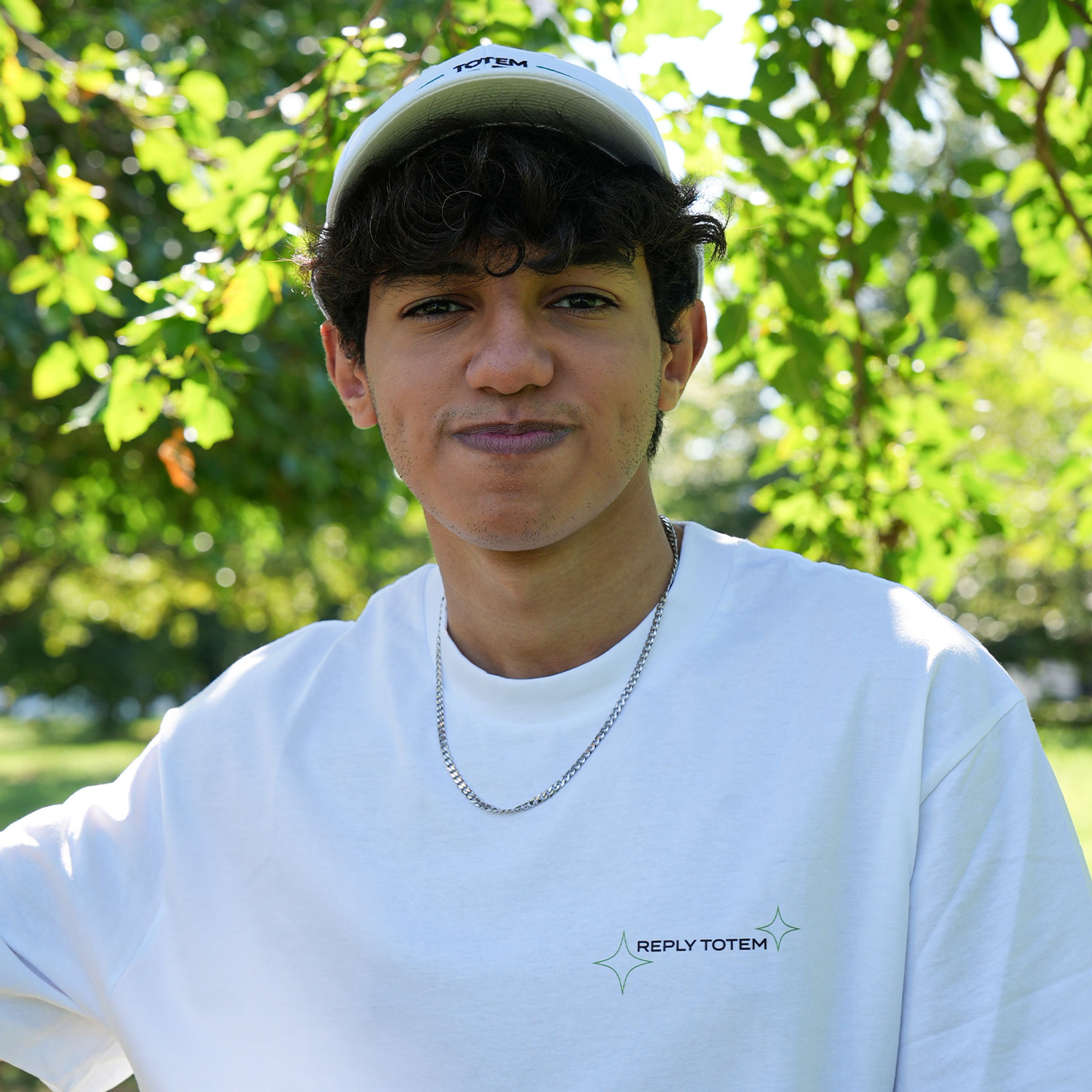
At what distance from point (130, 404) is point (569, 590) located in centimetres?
131

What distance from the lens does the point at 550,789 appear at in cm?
154

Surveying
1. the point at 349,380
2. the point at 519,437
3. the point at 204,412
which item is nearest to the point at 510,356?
the point at 519,437

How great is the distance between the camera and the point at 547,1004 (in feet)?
4.58

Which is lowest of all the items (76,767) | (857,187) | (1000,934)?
(76,767)

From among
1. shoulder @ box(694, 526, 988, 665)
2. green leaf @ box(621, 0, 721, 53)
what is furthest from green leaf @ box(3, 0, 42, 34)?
shoulder @ box(694, 526, 988, 665)

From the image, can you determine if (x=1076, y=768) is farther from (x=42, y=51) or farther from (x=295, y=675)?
(x=295, y=675)

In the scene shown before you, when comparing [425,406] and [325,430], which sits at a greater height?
[325,430]

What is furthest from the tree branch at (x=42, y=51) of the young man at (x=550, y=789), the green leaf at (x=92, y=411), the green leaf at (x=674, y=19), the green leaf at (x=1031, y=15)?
the green leaf at (x=1031, y=15)

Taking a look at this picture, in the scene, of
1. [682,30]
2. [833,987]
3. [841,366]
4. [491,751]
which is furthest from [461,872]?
[841,366]

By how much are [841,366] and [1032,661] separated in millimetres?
24282

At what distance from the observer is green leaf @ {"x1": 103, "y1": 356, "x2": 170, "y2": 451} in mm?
2518

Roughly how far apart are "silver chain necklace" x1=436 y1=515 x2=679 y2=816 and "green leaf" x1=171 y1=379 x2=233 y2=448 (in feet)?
3.54

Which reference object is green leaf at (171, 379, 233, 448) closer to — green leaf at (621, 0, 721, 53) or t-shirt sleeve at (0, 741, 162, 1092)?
t-shirt sleeve at (0, 741, 162, 1092)

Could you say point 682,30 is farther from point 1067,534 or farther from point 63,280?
point 1067,534
